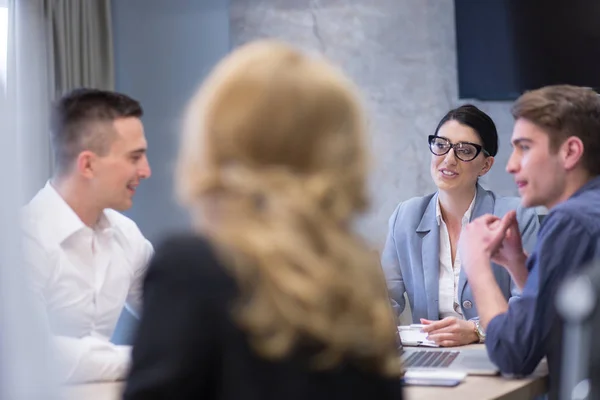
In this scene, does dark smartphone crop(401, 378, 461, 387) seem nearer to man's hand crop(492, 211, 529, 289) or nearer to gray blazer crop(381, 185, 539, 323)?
man's hand crop(492, 211, 529, 289)

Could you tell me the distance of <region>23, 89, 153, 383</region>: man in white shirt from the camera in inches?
91.4

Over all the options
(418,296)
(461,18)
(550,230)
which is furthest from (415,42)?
(550,230)

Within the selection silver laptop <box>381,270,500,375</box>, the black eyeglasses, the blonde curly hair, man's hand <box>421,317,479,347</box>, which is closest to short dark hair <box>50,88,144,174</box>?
silver laptop <box>381,270,500,375</box>

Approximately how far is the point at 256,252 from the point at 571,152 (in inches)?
53.3

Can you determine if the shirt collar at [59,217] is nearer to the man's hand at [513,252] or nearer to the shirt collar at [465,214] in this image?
the man's hand at [513,252]

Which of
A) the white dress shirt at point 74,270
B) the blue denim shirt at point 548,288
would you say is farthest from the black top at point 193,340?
the white dress shirt at point 74,270

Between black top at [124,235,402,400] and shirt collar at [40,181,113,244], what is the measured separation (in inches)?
52.5

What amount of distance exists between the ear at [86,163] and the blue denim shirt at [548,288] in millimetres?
1149

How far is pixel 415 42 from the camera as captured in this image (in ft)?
14.2

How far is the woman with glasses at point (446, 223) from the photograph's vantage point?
3055mm

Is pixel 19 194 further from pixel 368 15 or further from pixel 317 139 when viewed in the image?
pixel 368 15

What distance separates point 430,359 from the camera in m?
2.29

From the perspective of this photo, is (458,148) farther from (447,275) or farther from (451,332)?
(451,332)

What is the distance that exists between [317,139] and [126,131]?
1528 mm
